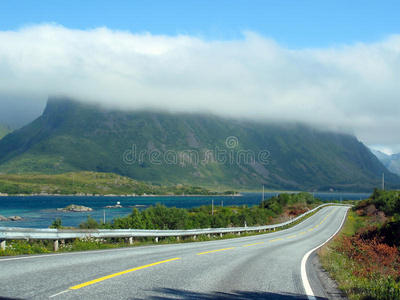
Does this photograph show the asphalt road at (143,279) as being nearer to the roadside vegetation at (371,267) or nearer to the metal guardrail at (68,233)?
the roadside vegetation at (371,267)

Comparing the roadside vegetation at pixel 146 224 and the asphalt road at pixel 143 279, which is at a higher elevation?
the asphalt road at pixel 143 279

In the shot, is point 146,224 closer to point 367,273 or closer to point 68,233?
point 68,233

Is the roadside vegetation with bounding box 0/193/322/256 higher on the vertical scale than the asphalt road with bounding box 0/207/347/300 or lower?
lower

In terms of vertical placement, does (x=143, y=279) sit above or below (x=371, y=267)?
above

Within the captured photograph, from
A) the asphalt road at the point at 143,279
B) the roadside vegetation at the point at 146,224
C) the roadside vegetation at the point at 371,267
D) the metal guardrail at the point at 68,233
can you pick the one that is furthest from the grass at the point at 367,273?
the roadside vegetation at the point at 146,224

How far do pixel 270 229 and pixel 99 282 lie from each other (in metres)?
40.3

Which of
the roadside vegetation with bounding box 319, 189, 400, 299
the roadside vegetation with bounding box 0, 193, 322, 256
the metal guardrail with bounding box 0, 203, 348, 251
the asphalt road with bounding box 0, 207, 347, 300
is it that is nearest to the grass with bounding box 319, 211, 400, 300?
the roadside vegetation with bounding box 319, 189, 400, 299

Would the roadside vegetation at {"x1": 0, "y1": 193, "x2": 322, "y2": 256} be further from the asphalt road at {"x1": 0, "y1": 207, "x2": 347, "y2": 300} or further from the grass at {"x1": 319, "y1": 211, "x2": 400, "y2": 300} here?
the grass at {"x1": 319, "y1": 211, "x2": 400, "y2": 300}

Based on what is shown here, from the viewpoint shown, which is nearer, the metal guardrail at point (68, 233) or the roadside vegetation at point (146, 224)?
the metal guardrail at point (68, 233)

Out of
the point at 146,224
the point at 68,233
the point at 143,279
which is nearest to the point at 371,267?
the point at 143,279

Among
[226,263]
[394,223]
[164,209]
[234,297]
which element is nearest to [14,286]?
[234,297]

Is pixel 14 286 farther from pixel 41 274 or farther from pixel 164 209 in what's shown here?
pixel 164 209

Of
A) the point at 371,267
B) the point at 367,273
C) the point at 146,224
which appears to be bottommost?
the point at 146,224

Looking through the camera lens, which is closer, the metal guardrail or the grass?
the grass
